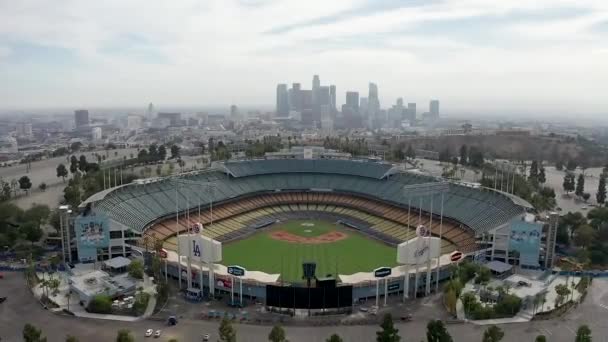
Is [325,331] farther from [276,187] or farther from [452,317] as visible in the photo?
[276,187]

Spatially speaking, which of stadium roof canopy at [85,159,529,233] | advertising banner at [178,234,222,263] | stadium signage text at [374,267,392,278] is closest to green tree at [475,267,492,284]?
stadium signage text at [374,267,392,278]

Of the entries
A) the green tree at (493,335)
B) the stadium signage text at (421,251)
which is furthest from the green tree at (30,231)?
the green tree at (493,335)

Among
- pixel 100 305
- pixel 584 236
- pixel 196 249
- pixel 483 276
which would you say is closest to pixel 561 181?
pixel 584 236

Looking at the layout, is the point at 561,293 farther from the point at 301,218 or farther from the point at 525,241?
the point at 301,218

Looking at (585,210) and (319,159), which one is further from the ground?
(319,159)

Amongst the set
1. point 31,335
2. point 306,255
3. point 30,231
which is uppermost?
point 30,231

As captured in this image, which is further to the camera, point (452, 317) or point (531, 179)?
point (531, 179)

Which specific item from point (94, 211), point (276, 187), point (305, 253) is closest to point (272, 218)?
point (276, 187)
